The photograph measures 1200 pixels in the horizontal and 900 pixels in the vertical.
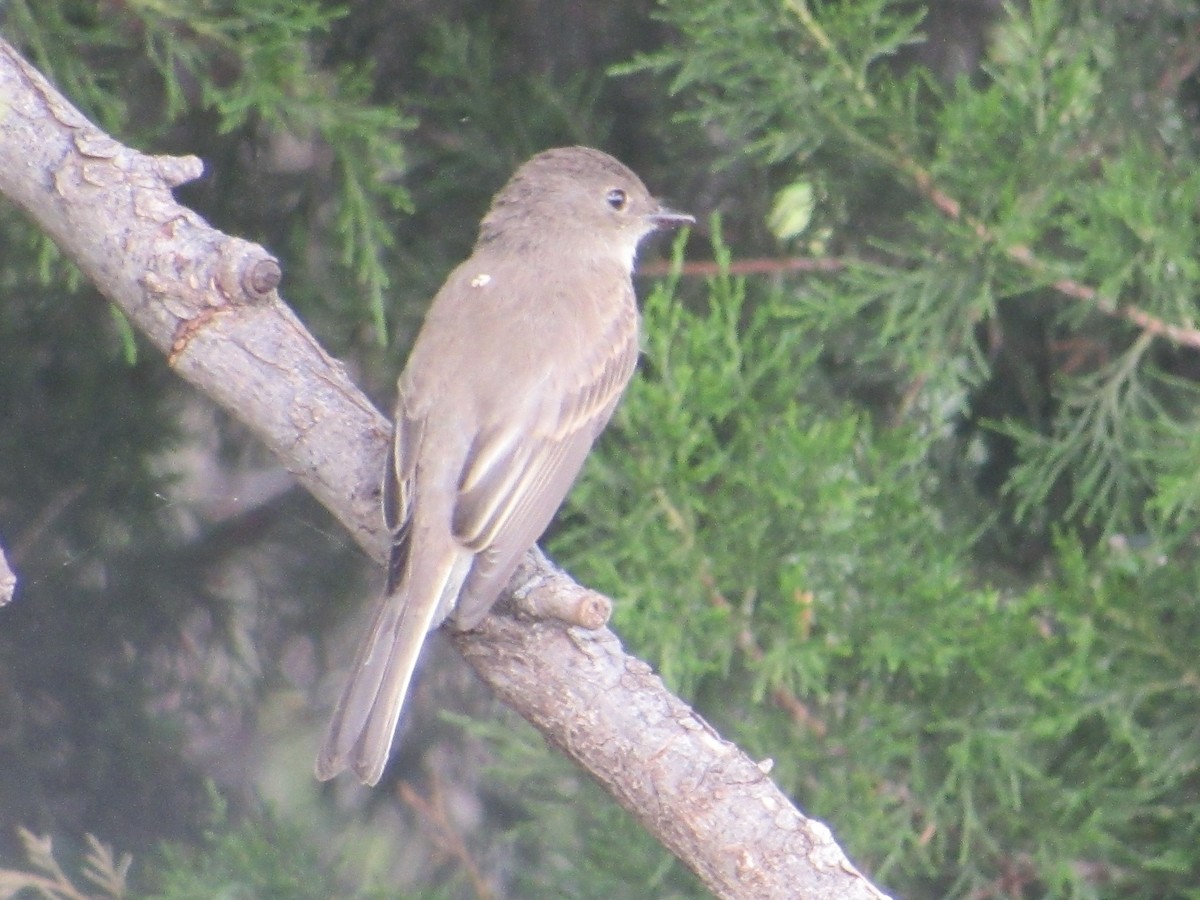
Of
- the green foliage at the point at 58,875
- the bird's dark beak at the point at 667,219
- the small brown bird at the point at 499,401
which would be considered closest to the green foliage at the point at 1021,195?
the bird's dark beak at the point at 667,219

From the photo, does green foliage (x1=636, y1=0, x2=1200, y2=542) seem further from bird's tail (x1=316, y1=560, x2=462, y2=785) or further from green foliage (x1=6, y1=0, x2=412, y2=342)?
bird's tail (x1=316, y1=560, x2=462, y2=785)

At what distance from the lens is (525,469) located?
283cm

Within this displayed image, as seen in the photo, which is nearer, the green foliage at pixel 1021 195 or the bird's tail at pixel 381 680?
the bird's tail at pixel 381 680

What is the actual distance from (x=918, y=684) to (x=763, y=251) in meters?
1.05

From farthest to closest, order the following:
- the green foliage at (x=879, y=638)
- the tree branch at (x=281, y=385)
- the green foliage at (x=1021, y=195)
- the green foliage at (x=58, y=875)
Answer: the green foliage at (x=58, y=875)
the green foliage at (x=1021, y=195)
the green foliage at (x=879, y=638)
the tree branch at (x=281, y=385)

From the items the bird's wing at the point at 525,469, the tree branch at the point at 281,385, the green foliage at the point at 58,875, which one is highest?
the tree branch at the point at 281,385

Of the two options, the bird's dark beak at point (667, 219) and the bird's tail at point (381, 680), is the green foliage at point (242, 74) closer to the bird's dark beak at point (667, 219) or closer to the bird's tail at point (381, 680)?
the bird's dark beak at point (667, 219)

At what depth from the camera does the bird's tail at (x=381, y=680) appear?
2.35 meters

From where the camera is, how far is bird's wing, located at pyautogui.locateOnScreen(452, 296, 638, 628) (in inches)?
100

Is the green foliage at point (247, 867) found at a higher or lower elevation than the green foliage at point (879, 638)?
lower

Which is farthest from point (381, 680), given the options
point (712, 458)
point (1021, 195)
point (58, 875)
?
point (1021, 195)

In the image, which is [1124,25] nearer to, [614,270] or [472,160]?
[614,270]

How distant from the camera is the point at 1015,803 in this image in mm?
2924

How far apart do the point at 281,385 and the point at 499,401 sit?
0.57 m
